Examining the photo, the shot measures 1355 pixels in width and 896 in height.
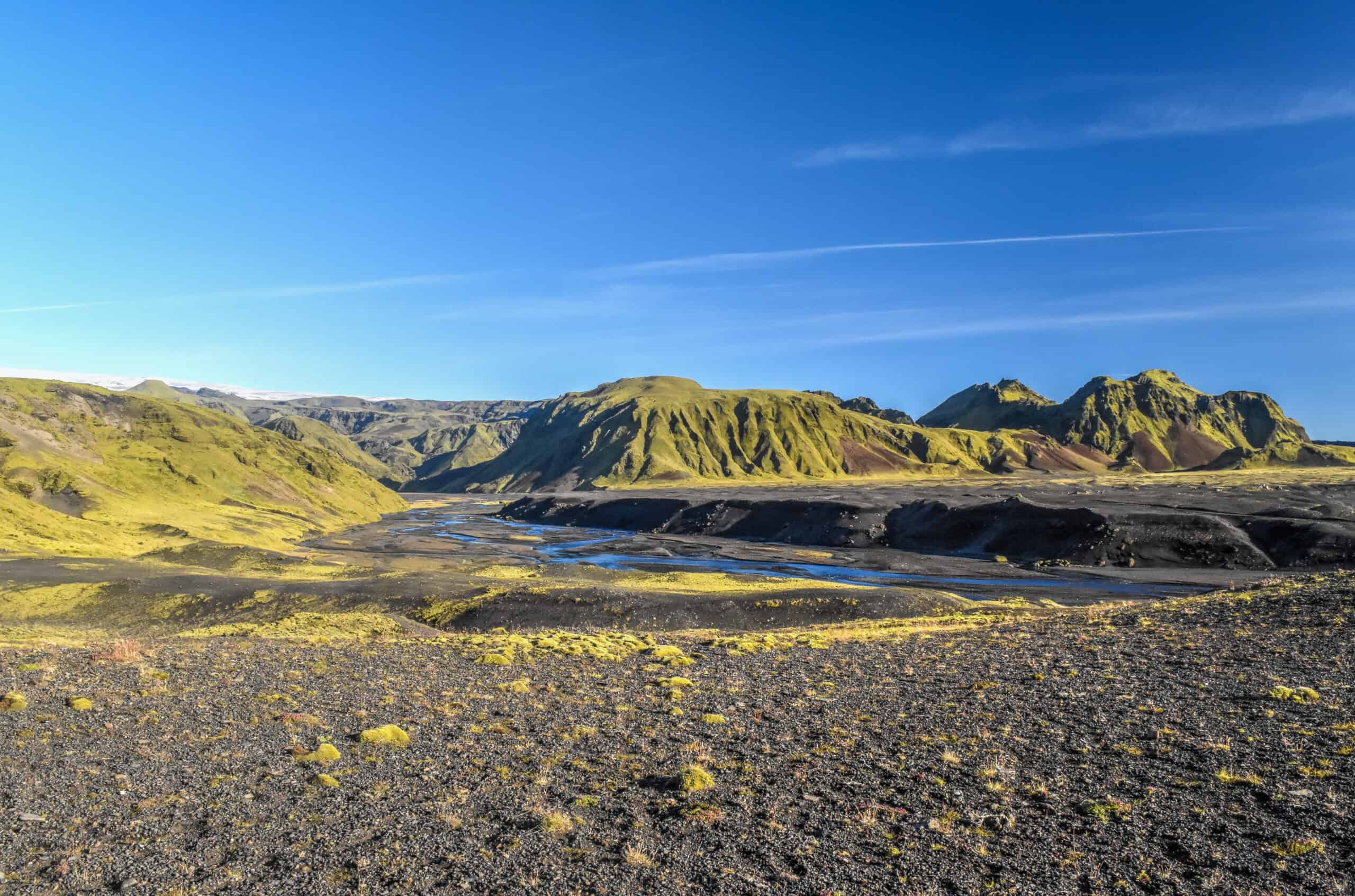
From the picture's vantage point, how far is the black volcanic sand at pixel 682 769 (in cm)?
1415

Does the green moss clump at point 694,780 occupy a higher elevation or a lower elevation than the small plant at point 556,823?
higher

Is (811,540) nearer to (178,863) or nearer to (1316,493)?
(1316,493)

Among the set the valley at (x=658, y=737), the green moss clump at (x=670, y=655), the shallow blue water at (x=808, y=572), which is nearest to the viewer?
the valley at (x=658, y=737)

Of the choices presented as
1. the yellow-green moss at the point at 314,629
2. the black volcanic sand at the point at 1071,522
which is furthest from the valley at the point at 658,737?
the black volcanic sand at the point at 1071,522

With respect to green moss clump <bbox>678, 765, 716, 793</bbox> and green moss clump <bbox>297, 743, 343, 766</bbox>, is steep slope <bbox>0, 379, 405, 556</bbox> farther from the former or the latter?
green moss clump <bbox>678, 765, 716, 793</bbox>

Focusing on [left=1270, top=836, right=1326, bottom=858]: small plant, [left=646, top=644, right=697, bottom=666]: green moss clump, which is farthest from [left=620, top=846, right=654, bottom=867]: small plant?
[left=646, top=644, right=697, bottom=666]: green moss clump

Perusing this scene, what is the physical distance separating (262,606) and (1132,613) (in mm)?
65917

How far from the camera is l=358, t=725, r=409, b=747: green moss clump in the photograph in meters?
22.1

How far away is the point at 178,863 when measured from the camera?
567 inches

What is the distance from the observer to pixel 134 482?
143000 mm

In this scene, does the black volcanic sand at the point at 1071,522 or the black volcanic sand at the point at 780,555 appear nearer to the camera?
the black volcanic sand at the point at 780,555

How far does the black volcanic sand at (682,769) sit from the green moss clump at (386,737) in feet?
1.71

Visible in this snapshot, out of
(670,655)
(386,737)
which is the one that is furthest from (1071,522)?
(386,737)

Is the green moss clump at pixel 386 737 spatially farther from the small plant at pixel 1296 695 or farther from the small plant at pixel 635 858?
the small plant at pixel 1296 695
